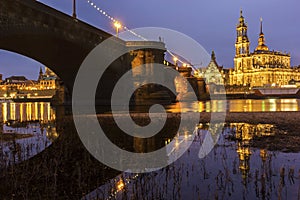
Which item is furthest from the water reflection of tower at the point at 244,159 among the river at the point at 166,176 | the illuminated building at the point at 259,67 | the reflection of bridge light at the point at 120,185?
the illuminated building at the point at 259,67

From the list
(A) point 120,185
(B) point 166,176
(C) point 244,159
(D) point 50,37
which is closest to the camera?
(A) point 120,185

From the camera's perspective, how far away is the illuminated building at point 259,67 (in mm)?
179000

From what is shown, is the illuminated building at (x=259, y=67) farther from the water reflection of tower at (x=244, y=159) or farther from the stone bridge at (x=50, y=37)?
the water reflection of tower at (x=244, y=159)

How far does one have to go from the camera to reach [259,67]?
593 ft

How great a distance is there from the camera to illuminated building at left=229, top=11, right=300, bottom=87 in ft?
587

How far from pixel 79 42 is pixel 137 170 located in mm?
26655

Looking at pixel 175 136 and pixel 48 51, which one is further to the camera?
pixel 48 51

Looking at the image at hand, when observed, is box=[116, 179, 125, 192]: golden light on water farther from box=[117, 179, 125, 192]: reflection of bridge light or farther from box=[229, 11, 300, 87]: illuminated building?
box=[229, 11, 300, 87]: illuminated building

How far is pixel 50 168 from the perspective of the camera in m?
7.73

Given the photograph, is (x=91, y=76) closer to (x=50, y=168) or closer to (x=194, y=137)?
(x=194, y=137)

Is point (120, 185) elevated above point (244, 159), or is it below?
below

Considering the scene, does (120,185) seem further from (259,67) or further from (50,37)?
(259,67)

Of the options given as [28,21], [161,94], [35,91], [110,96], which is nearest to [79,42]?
[28,21]

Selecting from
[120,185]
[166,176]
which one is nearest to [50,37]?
[166,176]
